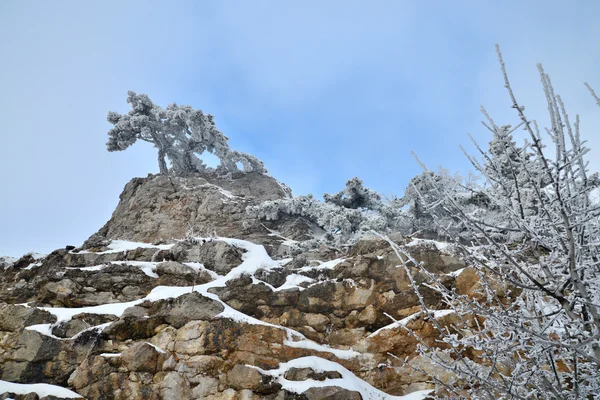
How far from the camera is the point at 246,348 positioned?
7.64 metres

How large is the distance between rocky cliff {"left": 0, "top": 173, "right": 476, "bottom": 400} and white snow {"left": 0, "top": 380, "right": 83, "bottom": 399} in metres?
0.03

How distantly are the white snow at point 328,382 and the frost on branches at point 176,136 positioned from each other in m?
16.8

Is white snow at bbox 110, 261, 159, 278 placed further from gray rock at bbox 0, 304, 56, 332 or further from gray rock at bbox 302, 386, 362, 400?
gray rock at bbox 302, 386, 362, 400

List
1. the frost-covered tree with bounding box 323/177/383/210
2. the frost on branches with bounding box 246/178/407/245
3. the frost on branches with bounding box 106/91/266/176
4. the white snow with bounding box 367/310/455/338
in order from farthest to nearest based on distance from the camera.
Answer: the frost on branches with bounding box 106/91/266/176 → the frost-covered tree with bounding box 323/177/383/210 → the frost on branches with bounding box 246/178/407/245 → the white snow with bounding box 367/310/455/338

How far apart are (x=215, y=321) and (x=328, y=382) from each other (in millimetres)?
2741

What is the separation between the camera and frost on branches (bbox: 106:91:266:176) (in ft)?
74.1

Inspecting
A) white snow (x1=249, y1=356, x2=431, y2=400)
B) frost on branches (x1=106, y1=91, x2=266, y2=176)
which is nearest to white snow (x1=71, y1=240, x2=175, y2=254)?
white snow (x1=249, y1=356, x2=431, y2=400)

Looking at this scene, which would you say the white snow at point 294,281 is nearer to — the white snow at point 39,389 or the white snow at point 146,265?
the white snow at point 146,265

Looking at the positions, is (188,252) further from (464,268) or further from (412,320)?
(464,268)

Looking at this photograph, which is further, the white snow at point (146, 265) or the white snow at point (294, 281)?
the white snow at point (146, 265)

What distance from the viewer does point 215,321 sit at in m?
8.04

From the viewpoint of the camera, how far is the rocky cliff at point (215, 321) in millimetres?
7164

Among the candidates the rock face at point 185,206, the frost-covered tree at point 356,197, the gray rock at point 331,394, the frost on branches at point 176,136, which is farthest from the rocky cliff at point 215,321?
the frost on branches at point 176,136

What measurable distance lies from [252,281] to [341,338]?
8.57 ft
